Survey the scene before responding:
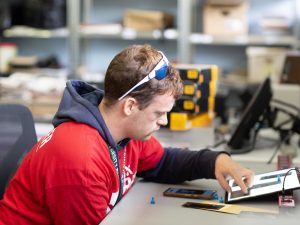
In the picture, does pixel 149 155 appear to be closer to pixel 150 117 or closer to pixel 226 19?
pixel 150 117

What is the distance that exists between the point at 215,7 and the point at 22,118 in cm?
250

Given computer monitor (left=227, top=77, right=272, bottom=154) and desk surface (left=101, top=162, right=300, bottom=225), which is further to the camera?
computer monitor (left=227, top=77, right=272, bottom=154)

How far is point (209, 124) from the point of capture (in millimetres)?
2477

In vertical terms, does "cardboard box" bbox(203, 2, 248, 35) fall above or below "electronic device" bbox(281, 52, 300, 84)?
above

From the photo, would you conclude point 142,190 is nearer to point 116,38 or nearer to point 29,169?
point 29,169

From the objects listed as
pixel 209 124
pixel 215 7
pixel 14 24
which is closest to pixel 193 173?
pixel 209 124

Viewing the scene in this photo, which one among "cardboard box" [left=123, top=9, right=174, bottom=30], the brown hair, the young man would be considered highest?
"cardboard box" [left=123, top=9, right=174, bottom=30]

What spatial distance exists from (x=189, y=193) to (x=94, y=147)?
388mm

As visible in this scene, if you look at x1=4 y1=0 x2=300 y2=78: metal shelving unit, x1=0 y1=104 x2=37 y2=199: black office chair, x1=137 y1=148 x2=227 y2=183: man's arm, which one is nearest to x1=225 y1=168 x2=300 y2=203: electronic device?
x1=137 y1=148 x2=227 y2=183: man's arm

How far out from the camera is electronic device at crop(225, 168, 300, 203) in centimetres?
142

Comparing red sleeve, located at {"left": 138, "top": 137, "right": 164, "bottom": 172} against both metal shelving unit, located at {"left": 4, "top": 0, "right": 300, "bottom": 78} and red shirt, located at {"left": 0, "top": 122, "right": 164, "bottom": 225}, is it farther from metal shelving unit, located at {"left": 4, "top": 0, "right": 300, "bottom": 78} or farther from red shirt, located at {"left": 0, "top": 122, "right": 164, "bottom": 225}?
metal shelving unit, located at {"left": 4, "top": 0, "right": 300, "bottom": 78}

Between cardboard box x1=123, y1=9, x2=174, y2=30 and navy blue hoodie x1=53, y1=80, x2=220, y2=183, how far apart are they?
2363 millimetres

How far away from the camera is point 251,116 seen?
2.12 metres

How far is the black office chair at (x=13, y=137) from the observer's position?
66.9 inches
